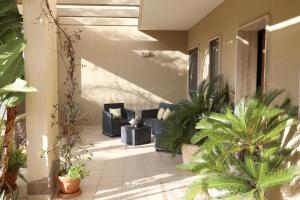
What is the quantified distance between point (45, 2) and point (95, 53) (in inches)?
226

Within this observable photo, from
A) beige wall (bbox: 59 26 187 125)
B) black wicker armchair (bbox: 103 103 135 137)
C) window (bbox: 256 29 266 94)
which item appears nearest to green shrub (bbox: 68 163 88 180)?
window (bbox: 256 29 266 94)

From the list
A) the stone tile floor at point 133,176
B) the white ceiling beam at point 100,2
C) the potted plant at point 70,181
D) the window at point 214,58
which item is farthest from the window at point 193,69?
the potted plant at point 70,181

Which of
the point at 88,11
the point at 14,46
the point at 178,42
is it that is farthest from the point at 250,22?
the point at 178,42

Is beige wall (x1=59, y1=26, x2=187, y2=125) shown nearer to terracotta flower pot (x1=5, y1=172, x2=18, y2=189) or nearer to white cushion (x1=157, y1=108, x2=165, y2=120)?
white cushion (x1=157, y1=108, x2=165, y2=120)

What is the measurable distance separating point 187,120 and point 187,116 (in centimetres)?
7

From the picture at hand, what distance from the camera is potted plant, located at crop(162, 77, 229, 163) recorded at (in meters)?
5.43

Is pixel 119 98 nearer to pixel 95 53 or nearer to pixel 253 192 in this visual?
pixel 95 53

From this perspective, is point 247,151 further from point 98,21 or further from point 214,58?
point 98,21

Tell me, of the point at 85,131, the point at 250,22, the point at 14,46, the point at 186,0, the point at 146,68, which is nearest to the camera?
the point at 14,46

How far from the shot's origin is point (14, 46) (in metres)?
3.69

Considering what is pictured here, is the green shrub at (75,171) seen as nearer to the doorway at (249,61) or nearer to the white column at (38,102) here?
the white column at (38,102)

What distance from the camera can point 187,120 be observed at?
541 centimetres

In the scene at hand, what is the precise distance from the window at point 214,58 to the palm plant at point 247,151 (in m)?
3.43

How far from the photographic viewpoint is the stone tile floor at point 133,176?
4.60 metres
